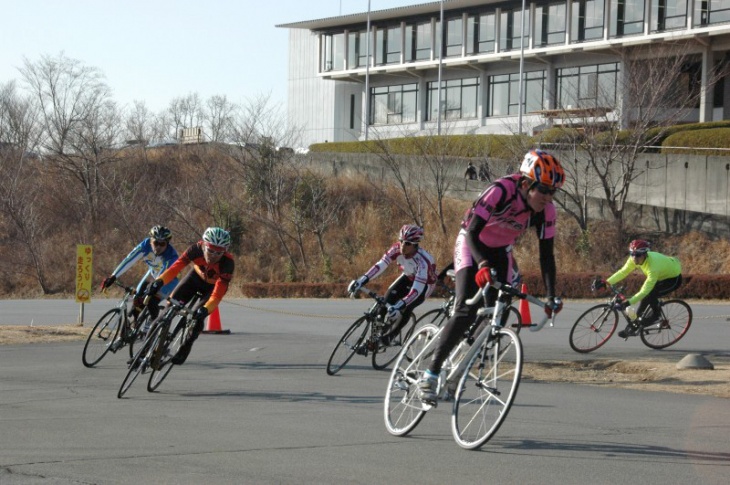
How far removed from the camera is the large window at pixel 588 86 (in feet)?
137

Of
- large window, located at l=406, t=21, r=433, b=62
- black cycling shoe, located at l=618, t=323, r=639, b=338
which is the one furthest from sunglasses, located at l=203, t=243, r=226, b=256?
large window, located at l=406, t=21, r=433, b=62

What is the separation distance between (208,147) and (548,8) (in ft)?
72.8

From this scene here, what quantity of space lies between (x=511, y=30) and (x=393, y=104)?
10.5m

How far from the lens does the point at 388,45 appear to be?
197ft

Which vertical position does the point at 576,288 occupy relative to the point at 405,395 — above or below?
below

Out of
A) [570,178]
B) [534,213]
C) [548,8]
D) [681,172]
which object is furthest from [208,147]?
[534,213]

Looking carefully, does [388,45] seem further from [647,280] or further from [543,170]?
[543,170]

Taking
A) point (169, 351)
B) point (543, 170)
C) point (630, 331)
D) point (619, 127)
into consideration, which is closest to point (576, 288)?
point (619, 127)

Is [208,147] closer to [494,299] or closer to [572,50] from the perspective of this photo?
[572,50]

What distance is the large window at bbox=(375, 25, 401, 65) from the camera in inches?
2347

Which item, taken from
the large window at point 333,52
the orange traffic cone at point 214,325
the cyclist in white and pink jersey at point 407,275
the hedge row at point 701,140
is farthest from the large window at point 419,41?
the cyclist in white and pink jersey at point 407,275

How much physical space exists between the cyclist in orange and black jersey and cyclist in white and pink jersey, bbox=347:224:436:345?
2.02m

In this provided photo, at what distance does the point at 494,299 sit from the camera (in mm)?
7465

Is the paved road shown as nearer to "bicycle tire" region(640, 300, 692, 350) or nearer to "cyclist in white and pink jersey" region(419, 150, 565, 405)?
"cyclist in white and pink jersey" region(419, 150, 565, 405)
